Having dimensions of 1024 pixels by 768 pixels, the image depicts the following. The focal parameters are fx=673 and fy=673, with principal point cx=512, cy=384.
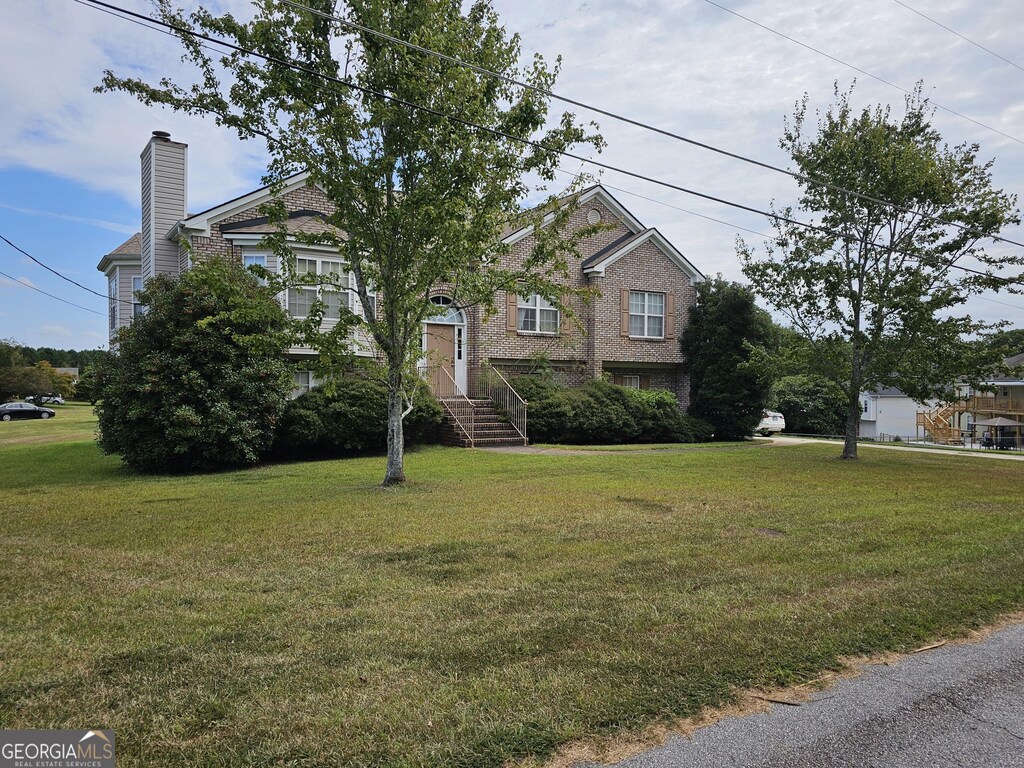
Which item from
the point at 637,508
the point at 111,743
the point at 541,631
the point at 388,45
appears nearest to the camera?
the point at 111,743

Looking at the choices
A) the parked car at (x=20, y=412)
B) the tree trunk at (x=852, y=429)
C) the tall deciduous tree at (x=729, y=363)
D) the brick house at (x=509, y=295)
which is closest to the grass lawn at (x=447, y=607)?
the tree trunk at (x=852, y=429)

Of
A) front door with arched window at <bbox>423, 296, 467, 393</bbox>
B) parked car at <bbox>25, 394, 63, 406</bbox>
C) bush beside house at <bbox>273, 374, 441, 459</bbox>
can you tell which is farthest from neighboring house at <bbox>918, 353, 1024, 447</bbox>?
parked car at <bbox>25, 394, 63, 406</bbox>

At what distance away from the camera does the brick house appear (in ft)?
60.7

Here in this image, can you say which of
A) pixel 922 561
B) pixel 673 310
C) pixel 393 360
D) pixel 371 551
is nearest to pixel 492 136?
pixel 393 360

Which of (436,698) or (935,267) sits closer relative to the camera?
(436,698)

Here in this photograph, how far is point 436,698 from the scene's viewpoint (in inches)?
130

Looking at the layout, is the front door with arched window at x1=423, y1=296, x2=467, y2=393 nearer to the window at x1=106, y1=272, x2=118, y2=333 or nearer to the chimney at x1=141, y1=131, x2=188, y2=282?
the chimney at x1=141, y1=131, x2=188, y2=282

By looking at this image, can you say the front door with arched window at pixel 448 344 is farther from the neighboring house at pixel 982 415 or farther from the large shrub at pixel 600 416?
the neighboring house at pixel 982 415

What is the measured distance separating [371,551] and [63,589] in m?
2.47

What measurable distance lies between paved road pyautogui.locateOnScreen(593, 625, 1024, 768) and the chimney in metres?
19.3

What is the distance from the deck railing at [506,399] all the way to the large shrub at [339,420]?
2.73 m

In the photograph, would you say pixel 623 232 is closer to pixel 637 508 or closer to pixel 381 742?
pixel 637 508

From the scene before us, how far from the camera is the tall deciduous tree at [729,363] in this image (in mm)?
22609

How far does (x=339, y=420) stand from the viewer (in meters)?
16.1
